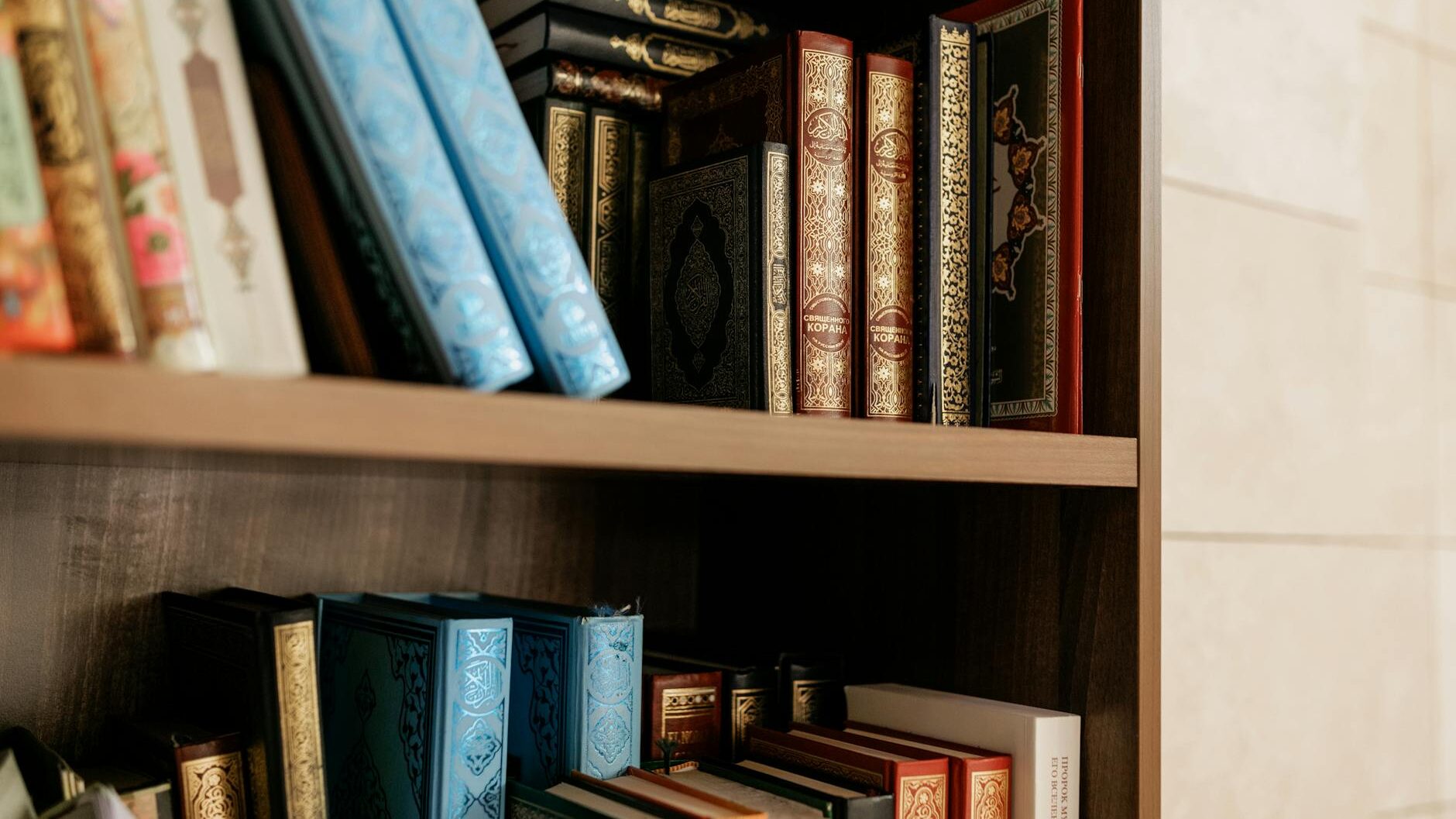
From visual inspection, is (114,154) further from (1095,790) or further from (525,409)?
(1095,790)

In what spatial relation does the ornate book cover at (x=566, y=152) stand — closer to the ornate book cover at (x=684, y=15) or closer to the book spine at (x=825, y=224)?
the ornate book cover at (x=684, y=15)

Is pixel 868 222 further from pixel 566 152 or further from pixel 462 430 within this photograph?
pixel 462 430

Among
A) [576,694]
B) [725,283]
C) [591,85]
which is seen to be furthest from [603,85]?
[576,694]

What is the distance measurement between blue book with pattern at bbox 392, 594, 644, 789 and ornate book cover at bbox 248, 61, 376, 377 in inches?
10.0

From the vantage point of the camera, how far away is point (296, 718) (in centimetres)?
66

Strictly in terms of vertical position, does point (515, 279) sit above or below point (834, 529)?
above

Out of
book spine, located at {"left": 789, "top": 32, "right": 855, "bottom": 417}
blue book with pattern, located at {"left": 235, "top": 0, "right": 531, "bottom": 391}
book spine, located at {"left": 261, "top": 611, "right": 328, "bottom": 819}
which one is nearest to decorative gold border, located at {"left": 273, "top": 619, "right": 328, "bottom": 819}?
book spine, located at {"left": 261, "top": 611, "right": 328, "bottom": 819}

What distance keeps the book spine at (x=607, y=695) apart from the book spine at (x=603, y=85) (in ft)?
1.21

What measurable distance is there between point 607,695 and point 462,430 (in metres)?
0.31

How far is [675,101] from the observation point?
859 millimetres

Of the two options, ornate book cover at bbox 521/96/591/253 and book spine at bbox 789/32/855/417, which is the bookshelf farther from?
ornate book cover at bbox 521/96/591/253
